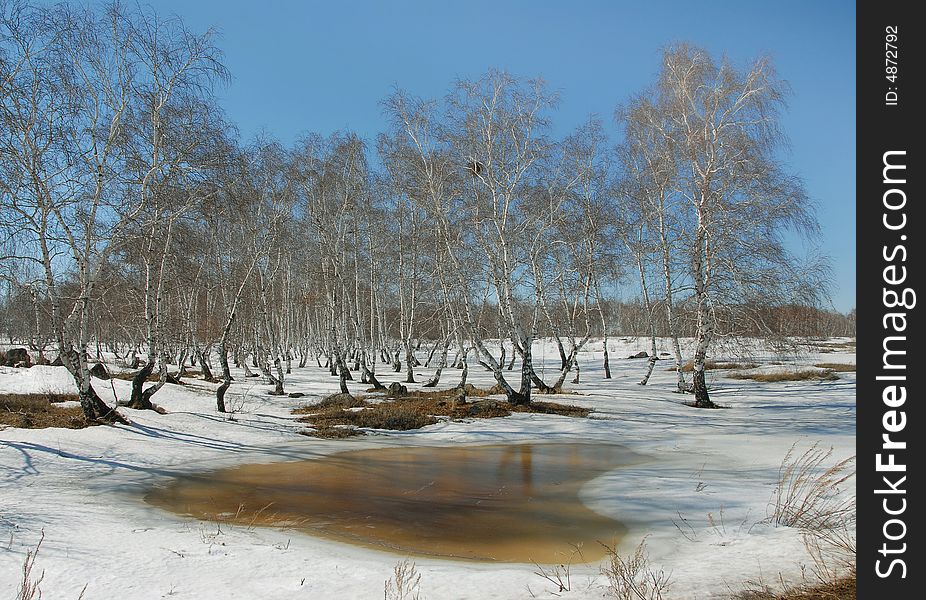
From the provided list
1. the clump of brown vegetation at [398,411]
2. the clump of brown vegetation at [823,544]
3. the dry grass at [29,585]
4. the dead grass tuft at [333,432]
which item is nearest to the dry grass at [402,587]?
the dry grass at [29,585]

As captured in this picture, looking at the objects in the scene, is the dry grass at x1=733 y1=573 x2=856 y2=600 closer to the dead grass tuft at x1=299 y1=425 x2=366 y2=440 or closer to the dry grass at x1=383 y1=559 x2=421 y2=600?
the dry grass at x1=383 y1=559 x2=421 y2=600

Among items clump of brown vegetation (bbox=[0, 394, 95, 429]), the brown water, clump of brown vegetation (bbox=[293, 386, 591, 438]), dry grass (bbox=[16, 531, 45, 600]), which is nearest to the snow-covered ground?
dry grass (bbox=[16, 531, 45, 600])

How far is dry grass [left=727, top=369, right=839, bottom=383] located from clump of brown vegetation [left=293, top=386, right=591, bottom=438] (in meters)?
15.7

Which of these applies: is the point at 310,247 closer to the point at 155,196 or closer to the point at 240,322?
the point at 240,322

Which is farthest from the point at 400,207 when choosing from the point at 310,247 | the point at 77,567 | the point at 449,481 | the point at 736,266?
the point at 77,567

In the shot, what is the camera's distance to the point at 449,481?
367 inches

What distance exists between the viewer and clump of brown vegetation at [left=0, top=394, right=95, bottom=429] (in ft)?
40.8

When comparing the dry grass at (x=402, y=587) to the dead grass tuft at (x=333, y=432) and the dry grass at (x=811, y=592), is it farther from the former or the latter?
the dead grass tuft at (x=333, y=432)

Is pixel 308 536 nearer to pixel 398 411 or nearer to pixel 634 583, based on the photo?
pixel 634 583

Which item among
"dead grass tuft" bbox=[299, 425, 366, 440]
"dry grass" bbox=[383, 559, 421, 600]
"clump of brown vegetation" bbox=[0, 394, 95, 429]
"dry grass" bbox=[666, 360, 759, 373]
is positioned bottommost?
"dead grass tuft" bbox=[299, 425, 366, 440]

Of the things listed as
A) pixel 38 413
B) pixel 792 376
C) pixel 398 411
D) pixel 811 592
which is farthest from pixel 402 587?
pixel 792 376

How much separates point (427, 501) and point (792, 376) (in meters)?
26.6

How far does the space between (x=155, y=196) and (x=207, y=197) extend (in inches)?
39.9
